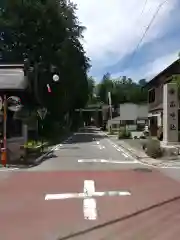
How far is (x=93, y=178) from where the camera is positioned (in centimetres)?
1440

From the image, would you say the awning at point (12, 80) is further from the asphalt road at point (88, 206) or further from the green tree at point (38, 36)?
the green tree at point (38, 36)

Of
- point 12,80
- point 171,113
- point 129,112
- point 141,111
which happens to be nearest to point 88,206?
point 171,113

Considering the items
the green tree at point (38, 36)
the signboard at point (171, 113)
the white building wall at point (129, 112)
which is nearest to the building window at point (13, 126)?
the signboard at point (171, 113)

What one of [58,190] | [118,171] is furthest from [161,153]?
[58,190]

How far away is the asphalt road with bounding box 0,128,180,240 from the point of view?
23.7 feet

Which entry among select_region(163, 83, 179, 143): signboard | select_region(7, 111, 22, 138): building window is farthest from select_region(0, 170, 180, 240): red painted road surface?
select_region(163, 83, 179, 143): signboard

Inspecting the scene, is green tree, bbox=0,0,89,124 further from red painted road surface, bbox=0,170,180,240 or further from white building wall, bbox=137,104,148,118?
white building wall, bbox=137,104,148,118

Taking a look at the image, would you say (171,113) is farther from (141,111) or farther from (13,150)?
(141,111)

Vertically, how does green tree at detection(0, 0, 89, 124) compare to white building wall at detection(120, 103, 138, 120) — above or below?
above

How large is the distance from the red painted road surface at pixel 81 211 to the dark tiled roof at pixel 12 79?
571 inches

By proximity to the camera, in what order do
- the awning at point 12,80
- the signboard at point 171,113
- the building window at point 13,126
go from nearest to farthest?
the building window at point 13,126 < the signboard at point 171,113 < the awning at point 12,80

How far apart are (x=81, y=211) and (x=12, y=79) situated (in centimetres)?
2068

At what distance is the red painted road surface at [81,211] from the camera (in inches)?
281

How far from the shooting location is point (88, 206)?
950 cm
